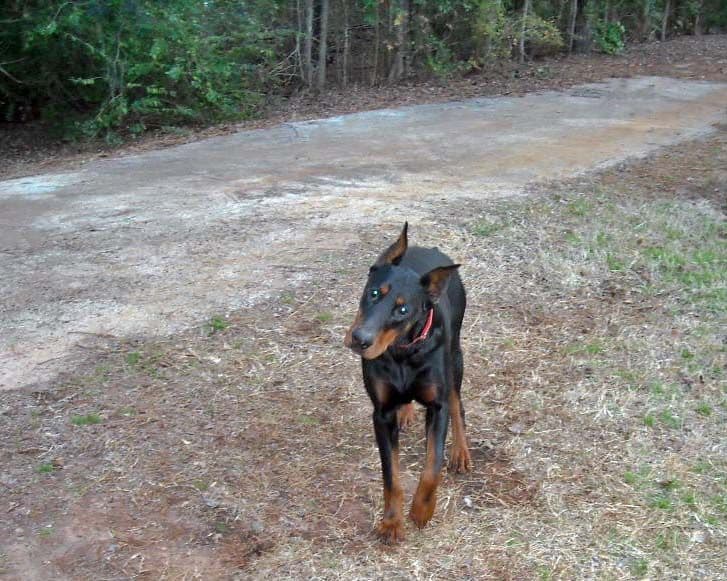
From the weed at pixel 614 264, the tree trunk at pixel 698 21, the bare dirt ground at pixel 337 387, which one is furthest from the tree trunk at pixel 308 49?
the tree trunk at pixel 698 21

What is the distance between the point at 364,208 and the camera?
8.22 m

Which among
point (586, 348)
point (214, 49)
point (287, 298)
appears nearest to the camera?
point (586, 348)

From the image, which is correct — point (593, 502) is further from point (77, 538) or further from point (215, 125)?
point (215, 125)

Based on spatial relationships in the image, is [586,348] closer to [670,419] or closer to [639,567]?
[670,419]

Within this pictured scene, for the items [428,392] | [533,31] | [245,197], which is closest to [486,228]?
[245,197]

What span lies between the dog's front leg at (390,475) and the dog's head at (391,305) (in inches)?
16.3

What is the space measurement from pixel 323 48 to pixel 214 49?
6.38 ft

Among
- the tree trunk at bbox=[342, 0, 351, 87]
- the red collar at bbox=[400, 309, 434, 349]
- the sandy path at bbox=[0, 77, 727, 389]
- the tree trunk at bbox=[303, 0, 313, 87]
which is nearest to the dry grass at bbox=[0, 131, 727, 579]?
the sandy path at bbox=[0, 77, 727, 389]

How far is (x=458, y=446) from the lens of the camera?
4465 millimetres

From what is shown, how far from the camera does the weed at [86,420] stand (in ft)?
15.8

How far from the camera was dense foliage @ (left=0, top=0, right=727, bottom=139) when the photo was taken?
12617 millimetres

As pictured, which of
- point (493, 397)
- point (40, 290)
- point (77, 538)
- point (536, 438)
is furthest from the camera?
point (40, 290)

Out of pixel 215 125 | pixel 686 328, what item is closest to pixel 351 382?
pixel 686 328

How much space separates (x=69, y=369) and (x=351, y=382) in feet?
5.55
